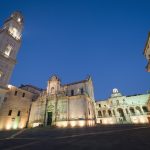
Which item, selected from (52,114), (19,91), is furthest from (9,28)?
(52,114)

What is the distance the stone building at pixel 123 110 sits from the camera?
5212cm

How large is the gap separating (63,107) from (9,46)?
23.6m

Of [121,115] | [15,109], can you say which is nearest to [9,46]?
[15,109]

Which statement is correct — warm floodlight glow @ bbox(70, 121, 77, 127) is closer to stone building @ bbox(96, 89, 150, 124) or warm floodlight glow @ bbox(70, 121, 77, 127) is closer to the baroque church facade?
the baroque church facade

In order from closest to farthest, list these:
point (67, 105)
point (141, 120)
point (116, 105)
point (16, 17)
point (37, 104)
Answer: point (67, 105), point (37, 104), point (16, 17), point (141, 120), point (116, 105)

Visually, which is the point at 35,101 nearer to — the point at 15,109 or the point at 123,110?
the point at 15,109

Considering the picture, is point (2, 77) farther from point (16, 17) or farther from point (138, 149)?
point (138, 149)

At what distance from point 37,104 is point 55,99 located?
6571 mm

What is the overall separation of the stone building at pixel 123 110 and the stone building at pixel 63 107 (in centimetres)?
2266

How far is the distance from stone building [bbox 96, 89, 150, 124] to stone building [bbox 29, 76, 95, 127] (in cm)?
2266

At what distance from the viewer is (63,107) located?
34.5 meters

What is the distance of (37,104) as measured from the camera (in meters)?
38.1

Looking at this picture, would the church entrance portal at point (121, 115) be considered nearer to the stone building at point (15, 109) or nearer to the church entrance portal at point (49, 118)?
the church entrance portal at point (49, 118)

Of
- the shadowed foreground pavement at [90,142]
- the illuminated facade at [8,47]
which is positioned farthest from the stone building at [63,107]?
the shadowed foreground pavement at [90,142]
